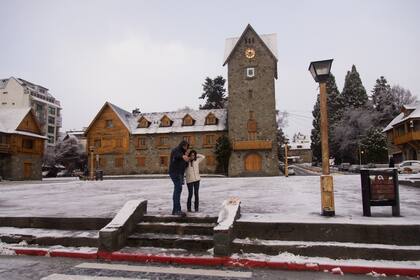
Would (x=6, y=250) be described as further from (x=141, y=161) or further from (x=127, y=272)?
(x=141, y=161)

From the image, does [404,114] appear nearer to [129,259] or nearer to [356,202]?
[356,202]

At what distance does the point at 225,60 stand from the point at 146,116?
1389 centimetres

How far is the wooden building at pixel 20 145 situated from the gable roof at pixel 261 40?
86.9 feet

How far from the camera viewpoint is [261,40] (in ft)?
127

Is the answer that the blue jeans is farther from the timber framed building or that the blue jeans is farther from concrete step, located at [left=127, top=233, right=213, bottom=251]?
the timber framed building

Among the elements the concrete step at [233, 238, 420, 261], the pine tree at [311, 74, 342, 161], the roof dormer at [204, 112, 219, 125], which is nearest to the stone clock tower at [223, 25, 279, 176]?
the roof dormer at [204, 112, 219, 125]

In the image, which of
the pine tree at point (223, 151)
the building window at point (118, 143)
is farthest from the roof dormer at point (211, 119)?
the building window at point (118, 143)

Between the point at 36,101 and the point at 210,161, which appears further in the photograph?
the point at 36,101

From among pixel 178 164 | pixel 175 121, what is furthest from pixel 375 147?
pixel 178 164

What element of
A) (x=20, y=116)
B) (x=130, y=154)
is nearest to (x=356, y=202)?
(x=130, y=154)

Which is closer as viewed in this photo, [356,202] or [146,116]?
[356,202]

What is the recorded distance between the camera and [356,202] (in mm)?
9375

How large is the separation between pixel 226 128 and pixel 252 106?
439 centimetres

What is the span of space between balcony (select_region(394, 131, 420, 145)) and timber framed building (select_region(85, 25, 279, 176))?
1629 cm
